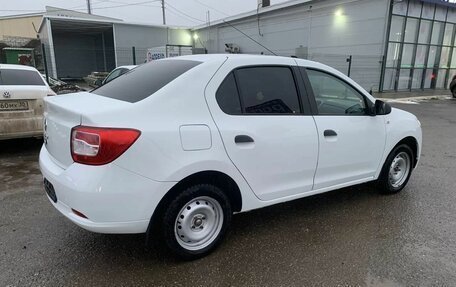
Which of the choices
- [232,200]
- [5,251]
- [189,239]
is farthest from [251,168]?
[5,251]

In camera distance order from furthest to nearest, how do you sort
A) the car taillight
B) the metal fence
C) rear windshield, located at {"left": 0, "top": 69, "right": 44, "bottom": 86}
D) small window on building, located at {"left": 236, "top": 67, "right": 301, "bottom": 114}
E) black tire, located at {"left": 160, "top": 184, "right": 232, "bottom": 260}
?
the metal fence
rear windshield, located at {"left": 0, "top": 69, "right": 44, "bottom": 86}
small window on building, located at {"left": 236, "top": 67, "right": 301, "bottom": 114}
black tire, located at {"left": 160, "top": 184, "right": 232, "bottom": 260}
the car taillight

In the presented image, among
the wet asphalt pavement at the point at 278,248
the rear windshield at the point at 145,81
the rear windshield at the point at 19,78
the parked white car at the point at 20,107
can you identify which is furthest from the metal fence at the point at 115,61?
the wet asphalt pavement at the point at 278,248

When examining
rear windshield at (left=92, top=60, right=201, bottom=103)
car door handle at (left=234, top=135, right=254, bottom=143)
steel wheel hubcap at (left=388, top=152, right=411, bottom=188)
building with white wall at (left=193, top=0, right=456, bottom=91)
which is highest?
building with white wall at (left=193, top=0, right=456, bottom=91)

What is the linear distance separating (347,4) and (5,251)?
19.2 metres

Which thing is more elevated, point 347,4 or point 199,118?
point 347,4

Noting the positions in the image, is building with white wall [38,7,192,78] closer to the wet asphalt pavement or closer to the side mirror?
the wet asphalt pavement

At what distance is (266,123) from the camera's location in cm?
304

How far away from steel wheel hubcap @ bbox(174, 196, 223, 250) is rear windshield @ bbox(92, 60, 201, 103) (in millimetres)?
957

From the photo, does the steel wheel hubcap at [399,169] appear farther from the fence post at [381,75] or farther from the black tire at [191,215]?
the fence post at [381,75]

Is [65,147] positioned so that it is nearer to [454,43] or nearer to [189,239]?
[189,239]

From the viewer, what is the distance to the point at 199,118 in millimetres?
2699

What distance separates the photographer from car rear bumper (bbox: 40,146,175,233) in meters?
2.39

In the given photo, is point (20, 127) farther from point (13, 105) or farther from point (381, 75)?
point (381, 75)

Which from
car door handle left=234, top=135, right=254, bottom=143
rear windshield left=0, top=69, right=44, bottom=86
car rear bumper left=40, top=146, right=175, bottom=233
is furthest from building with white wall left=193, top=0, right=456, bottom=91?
car rear bumper left=40, top=146, right=175, bottom=233
